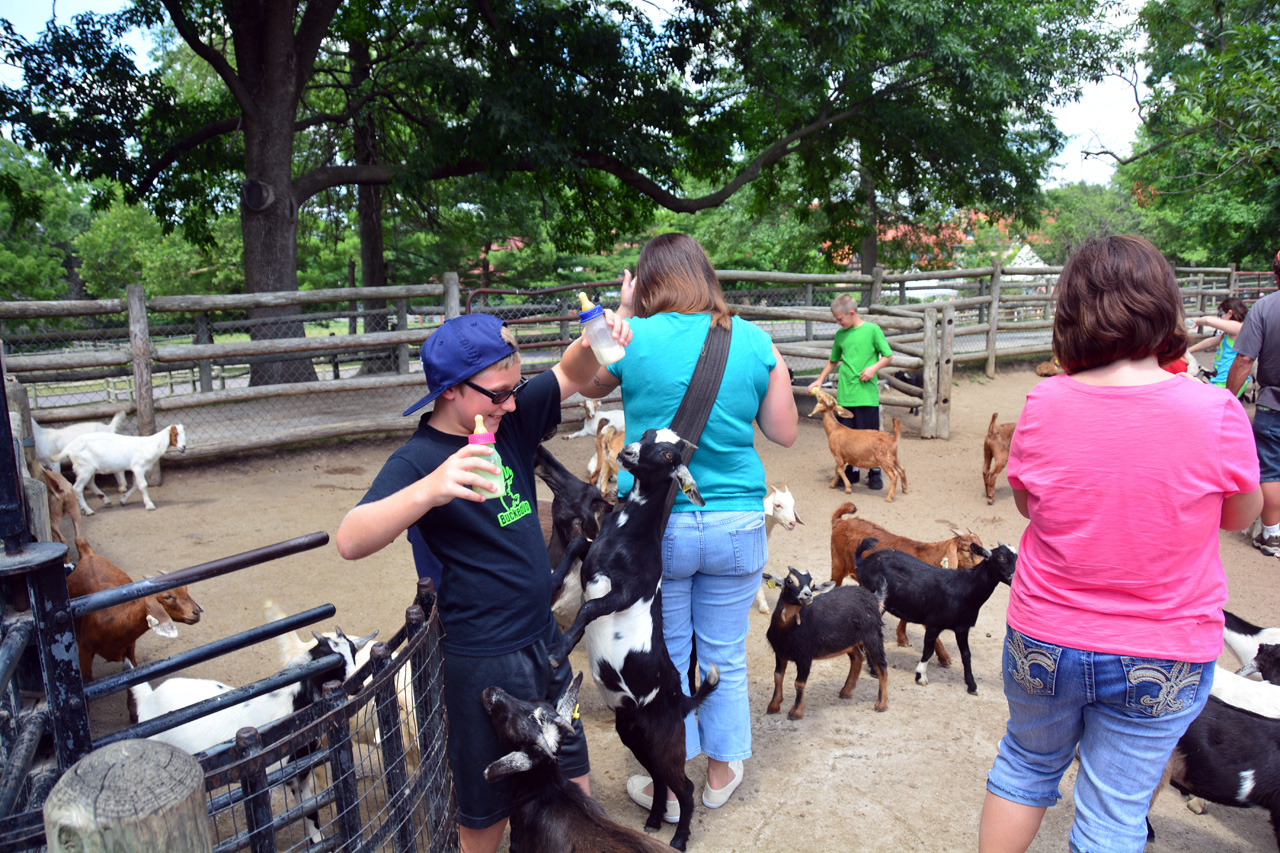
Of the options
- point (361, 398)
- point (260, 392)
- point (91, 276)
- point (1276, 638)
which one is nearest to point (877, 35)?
point (361, 398)

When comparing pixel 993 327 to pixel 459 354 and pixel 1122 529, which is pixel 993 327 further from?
pixel 459 354

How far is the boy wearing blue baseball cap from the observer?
209cm

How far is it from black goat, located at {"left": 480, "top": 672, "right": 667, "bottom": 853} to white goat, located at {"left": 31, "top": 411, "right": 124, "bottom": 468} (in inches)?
259

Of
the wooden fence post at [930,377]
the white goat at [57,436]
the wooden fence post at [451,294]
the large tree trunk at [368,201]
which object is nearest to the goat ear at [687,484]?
the white goat at [57,436]

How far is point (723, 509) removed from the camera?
2.77 m

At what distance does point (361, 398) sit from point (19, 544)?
9630mm

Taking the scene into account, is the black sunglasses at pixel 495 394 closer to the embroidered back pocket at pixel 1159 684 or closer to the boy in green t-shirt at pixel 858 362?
the embroidered back pocket at pixel 1159 684

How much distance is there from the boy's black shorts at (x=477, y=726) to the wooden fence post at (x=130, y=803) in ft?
3.75

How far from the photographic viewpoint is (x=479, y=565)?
2158 millimetres

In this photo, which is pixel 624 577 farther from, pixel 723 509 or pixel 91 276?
pixel 91 276

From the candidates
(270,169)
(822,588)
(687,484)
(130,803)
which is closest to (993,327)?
(270,169)

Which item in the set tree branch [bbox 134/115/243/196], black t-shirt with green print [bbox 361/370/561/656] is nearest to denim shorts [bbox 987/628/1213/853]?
black t-shirt with green print [bbox 361/370/561/656]

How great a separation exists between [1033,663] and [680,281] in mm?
1538

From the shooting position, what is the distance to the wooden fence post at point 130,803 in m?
0.95
